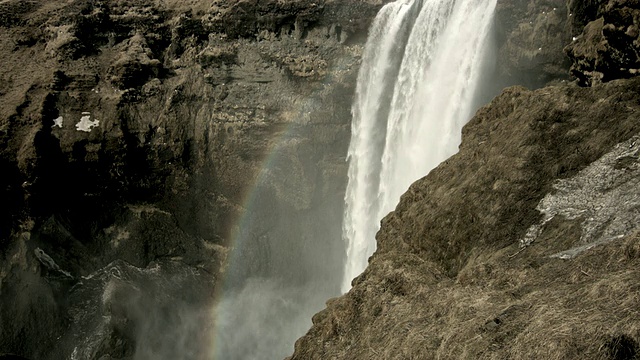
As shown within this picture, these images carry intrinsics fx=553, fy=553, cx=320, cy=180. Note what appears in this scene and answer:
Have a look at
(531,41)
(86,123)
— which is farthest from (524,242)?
(86,123)

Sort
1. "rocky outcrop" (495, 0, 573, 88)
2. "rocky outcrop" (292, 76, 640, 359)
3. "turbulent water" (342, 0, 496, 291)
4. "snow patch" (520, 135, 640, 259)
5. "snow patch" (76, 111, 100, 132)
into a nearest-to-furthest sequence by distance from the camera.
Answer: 1. "rocky outcrop" (292, 76, 640, 359)
2. "snow patch" (520, 135, 640, 259)
3. "rocky outcrop" (495, 0, 573, 88)
4. "turbulent water" (342, 0, 496, 291)
5. "snow patch" (76, 111, 100, 132)

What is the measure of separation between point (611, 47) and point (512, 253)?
6202 millimetres

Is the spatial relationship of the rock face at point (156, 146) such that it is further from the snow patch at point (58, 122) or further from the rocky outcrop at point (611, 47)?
the rocky outcrop at point (611, 47)

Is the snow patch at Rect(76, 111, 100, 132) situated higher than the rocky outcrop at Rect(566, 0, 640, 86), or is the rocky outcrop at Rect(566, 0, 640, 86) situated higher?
the rocky outcrop at Rect(566, 0, 640, 86)

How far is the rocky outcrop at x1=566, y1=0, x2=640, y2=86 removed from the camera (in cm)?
1161

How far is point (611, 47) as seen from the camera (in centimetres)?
1258

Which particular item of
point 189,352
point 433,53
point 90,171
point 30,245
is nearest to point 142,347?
point 189,352

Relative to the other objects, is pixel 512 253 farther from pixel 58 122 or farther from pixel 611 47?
pixel 58 122

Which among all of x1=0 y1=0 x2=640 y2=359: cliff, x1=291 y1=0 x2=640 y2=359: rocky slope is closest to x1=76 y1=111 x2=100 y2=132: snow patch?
x1=0 y1=0 x2=640 y2=359: cliff

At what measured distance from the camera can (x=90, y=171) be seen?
29.2 m

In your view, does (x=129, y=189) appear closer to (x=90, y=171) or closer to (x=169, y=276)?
(x=90, y=171)

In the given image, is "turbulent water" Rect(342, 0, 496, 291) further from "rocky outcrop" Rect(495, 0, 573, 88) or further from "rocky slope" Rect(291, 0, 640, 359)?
"rocky slope" Rect(291, 0, 640, 359)

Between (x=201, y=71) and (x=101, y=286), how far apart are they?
12878 millimetres

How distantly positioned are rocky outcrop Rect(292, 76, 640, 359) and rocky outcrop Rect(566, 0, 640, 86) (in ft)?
4.01
